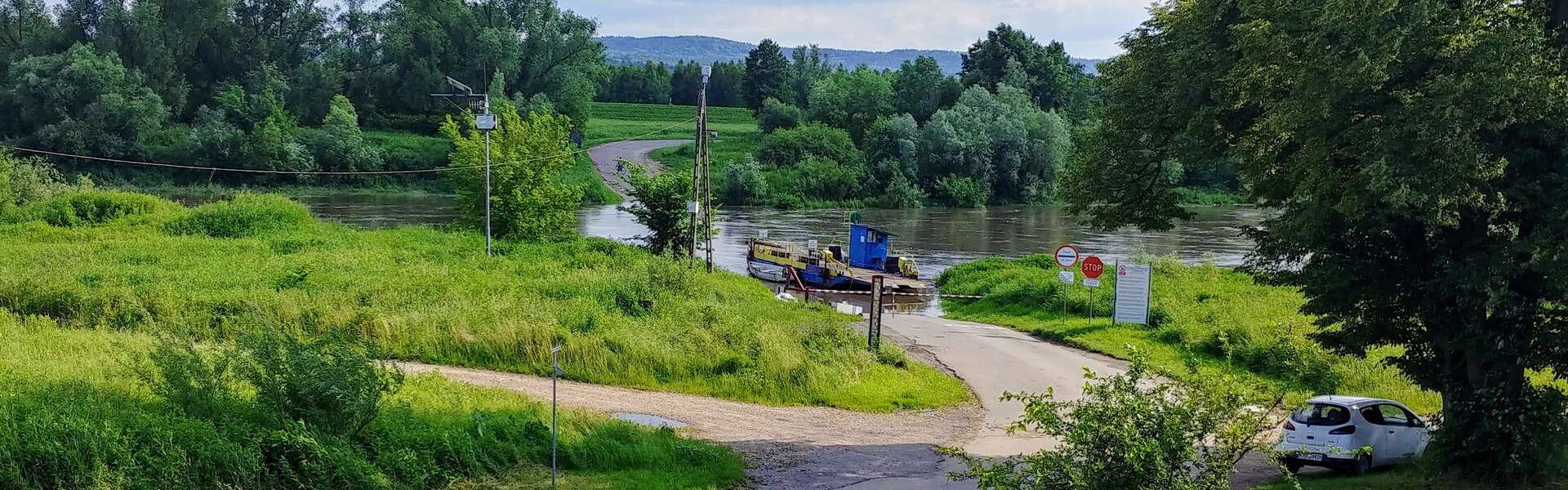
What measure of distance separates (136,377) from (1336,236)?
50.5ft

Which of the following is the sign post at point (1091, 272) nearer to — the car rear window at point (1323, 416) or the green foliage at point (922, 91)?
the car rear window at point (1323, 416)

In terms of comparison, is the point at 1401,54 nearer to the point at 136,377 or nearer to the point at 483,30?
the point at 136,377

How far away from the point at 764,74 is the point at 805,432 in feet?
389

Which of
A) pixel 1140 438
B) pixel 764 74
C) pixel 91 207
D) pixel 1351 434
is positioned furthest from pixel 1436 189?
pixel 764 74

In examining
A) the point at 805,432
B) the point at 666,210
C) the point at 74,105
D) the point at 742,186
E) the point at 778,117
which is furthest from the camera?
the point at 778,117

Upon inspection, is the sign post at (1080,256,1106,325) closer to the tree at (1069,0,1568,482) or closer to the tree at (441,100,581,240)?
the tree at (1069,0,1568,482)

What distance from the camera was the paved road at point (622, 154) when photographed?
304ft

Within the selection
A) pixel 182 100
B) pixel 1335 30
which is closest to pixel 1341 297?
pixel 1335 30

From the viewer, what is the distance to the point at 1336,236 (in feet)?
48.2

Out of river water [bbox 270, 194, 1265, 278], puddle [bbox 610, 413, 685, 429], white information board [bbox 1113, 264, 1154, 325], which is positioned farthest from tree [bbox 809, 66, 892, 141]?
puddle [bbox 610, 413, 685, 429]

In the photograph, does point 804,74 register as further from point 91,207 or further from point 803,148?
point 91,207

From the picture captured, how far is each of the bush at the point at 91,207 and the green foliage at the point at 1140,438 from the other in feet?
128

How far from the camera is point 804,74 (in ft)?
449

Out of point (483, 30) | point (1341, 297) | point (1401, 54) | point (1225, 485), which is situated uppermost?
point (483, 30)
